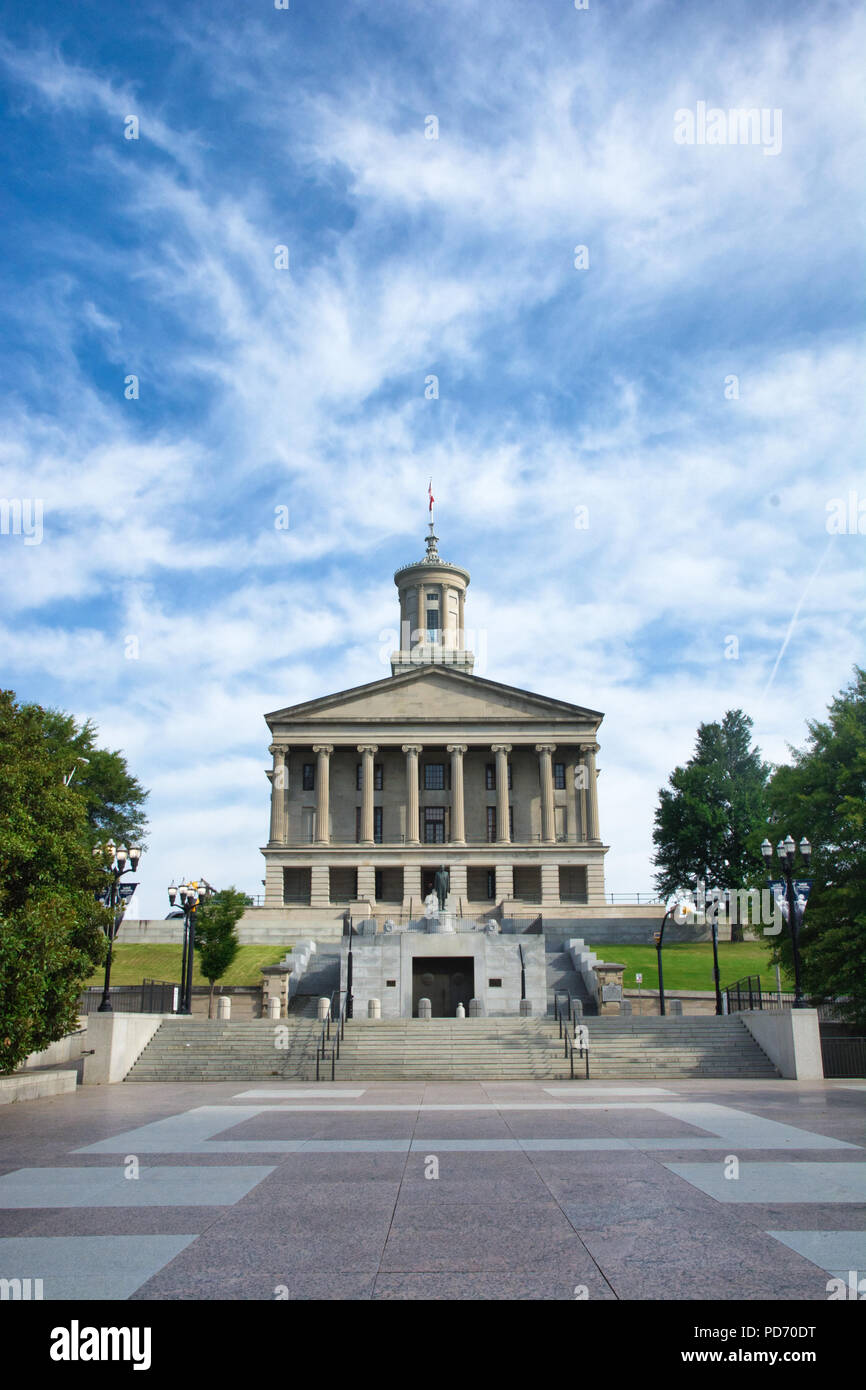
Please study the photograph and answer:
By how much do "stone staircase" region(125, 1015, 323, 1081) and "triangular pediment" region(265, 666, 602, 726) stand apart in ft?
145

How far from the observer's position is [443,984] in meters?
47.5

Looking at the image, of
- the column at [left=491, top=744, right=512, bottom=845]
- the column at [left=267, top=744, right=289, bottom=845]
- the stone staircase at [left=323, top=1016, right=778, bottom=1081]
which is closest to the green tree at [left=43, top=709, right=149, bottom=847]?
the column at [left=267, top=744, right=289, bottom=845]

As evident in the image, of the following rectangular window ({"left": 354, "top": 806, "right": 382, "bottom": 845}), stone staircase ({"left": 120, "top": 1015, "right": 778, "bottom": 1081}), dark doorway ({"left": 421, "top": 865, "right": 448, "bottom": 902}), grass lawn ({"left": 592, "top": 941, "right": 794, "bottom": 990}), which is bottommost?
stone staircase ({"left": 120, "top": 1015, "right": 778, "bottom": 1081})

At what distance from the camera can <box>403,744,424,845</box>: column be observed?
75000 millimetres

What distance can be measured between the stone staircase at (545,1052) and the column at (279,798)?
42118 millimetres

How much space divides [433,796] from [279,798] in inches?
464

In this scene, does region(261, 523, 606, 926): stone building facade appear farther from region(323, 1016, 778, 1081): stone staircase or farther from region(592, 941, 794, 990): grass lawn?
region(323, 1016, 778, 1081): stone staircase

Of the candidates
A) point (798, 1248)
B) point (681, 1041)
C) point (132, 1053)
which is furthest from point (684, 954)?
point (798, 1248)

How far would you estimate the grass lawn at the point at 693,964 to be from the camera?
4756cm

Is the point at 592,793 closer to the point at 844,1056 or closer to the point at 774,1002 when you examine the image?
the point at 774,1002

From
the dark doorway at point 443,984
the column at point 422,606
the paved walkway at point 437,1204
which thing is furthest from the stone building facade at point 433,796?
the paved walkway at point 437,1204

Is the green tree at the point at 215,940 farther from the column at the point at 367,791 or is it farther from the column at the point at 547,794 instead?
the column at the point at 547,794

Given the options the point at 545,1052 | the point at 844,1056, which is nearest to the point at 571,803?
the point at 545,1052

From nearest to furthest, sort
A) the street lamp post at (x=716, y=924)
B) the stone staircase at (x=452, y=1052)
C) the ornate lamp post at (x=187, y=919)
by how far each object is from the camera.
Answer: the stone staircase at (x=452, y=1052) → the ornate lamp post at (x=187, y=919) → the street lamp post at (x=716, y=924)
